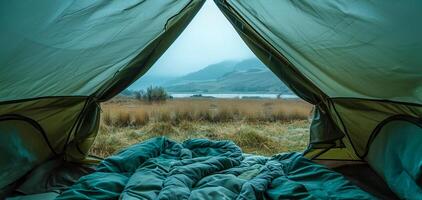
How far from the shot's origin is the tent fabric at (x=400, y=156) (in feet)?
4.25

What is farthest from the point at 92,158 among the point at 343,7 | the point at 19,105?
the point at 343,7

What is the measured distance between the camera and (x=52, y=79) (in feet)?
5.81

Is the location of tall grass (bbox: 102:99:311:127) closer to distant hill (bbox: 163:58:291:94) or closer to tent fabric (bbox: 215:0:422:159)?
distant hill (bbox: 163:58:291:94)

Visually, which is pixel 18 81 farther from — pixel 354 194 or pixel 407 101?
pixel 407 101

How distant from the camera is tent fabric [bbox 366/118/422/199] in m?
1.29

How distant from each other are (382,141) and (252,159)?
0.71 meters

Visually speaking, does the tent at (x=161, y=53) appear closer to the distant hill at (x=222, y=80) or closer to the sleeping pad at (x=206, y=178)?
the sleeping pad at (x=206, y=178)

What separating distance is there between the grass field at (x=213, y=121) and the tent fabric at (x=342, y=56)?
0.77 m

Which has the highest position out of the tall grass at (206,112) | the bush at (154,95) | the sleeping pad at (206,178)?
the bush at (154,95)

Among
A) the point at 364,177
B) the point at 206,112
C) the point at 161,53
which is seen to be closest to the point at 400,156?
the point at 364,177

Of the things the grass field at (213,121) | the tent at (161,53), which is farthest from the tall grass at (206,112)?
the tent at (161,53)

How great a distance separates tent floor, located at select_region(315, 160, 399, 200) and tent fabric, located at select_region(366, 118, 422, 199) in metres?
0.05

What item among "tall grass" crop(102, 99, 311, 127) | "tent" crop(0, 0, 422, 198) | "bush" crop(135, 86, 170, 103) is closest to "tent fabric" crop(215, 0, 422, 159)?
"tent" crop(0, 0, 422, 198)

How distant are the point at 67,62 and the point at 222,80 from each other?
62.3 inches
